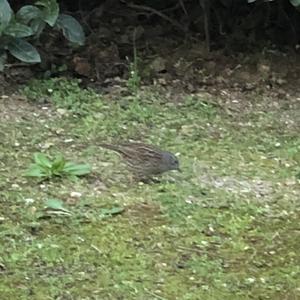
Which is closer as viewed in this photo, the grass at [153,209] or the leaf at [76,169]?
the grass at [153,209]

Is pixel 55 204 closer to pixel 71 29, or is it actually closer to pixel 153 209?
pixel 153 209

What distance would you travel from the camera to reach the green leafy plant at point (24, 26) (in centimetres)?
555

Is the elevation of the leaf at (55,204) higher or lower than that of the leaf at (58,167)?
higher

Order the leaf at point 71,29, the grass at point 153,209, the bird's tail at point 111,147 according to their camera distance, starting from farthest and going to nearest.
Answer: the leaf at point 71,29, the bird's tail at point 111,147, the grass at point 153,209

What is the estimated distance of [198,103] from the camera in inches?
227

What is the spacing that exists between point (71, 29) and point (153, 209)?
192 cm

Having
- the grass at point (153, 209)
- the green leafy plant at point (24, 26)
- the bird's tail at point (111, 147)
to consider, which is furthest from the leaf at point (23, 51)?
the bird's tail at point (111, 147)

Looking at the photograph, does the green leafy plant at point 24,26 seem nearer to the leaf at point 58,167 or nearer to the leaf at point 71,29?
the leaf at point 71,29

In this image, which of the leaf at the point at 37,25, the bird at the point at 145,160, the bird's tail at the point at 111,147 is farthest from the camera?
the leaf at the point at 37,25

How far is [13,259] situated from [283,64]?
2850mm

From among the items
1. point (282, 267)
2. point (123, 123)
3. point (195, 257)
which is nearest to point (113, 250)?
point (195, 257)

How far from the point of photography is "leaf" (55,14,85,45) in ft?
19.5

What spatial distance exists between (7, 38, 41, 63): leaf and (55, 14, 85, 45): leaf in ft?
1.00

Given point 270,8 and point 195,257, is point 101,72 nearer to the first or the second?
point 270,8
